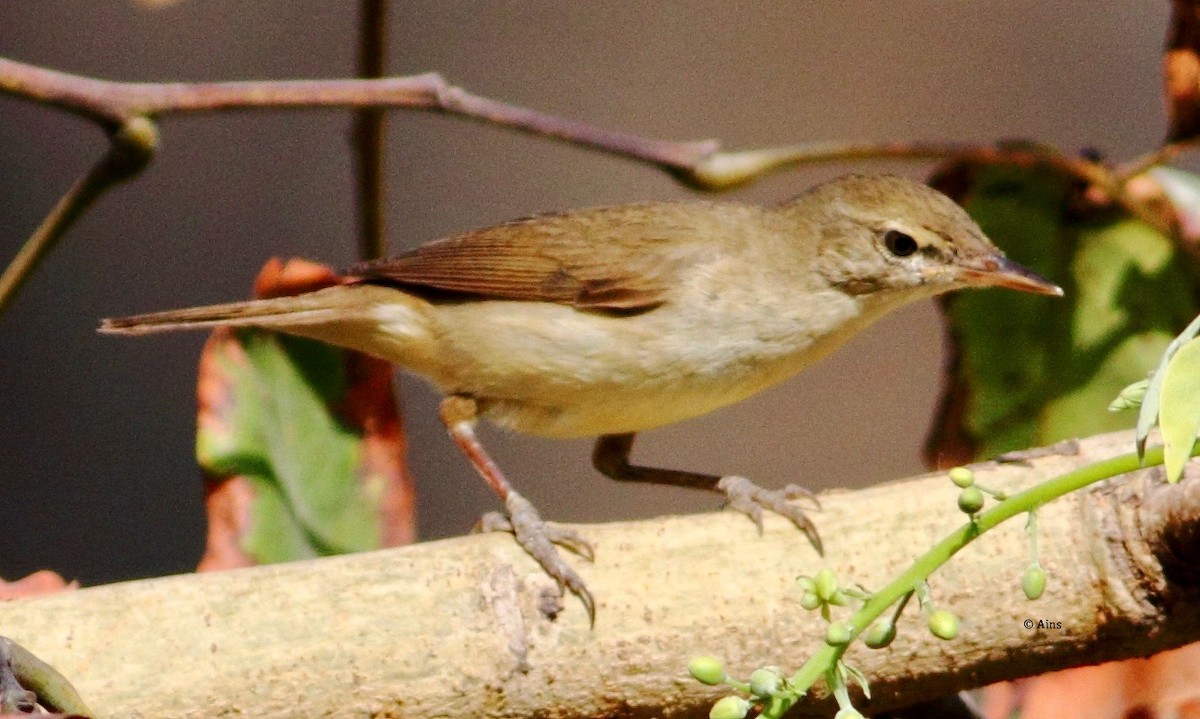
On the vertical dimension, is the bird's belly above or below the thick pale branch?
above

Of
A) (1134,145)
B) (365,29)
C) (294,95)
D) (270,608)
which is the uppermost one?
(1134,145)

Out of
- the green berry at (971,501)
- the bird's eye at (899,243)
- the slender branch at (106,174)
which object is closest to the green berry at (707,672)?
the green berry at (971,501)

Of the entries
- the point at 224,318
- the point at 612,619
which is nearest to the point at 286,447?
the point at 224,318

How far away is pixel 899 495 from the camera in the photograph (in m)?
1.84

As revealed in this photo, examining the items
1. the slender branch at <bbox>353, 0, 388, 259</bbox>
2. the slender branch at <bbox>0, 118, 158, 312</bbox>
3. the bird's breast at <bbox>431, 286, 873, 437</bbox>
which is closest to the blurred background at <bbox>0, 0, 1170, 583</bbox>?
the bird's breast at <bbox>431, 286, 873, 437</bbox>

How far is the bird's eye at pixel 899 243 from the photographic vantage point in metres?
2.54

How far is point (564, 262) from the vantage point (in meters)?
2.64

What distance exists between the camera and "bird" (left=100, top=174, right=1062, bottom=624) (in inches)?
95.0

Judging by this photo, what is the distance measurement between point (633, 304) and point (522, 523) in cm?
62

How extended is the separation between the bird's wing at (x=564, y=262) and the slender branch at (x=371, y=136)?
0.30 ft

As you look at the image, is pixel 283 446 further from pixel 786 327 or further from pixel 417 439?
pixel 417 439

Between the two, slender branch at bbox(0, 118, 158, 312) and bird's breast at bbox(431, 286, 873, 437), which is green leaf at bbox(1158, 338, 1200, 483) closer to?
bird's breast at bbox(431, 286, 873, 437)

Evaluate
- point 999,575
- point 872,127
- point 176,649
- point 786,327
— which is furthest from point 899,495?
point 872,127

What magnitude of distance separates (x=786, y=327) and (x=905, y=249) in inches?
10.5
